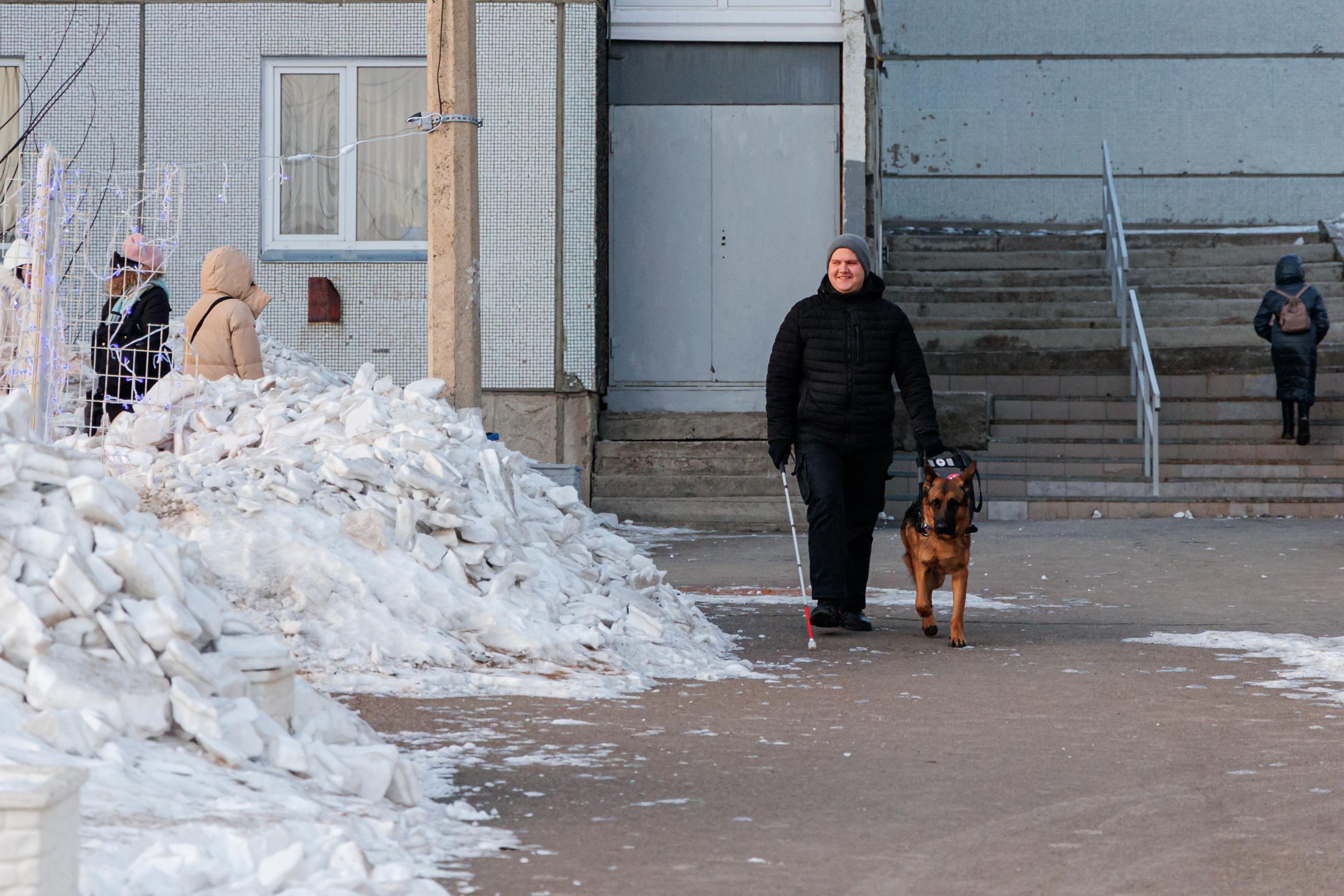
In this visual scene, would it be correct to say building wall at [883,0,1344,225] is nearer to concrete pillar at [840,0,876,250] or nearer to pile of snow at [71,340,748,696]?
concrete pillar at [840,0,876,250]

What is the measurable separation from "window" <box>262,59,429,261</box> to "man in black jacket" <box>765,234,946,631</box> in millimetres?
7183

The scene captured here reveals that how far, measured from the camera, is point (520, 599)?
22.4 feet

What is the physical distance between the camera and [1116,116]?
72.8 ft

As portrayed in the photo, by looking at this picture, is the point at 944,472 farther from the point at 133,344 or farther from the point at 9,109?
the point at 9,109

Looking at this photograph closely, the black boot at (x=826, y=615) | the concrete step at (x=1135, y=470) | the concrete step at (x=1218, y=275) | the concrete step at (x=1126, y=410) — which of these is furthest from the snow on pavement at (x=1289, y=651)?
the concrete step at (x=1218, y=275)

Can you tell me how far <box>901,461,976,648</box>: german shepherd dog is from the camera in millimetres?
7621

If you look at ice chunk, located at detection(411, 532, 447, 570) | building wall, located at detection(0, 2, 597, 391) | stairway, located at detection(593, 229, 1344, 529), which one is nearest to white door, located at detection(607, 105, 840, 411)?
stairway, located at detection(593, 229, 1344, 529)

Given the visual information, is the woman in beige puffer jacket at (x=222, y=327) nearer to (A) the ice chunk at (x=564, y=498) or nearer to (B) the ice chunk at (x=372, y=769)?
(A) the ice chunk at (x=564, y=498)

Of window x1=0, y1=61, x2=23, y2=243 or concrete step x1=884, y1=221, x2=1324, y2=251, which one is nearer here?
window x1=0, y1=61, x2=23, y2=243

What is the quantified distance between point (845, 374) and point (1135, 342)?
856cm

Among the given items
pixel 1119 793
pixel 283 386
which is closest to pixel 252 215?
pixel 283 386

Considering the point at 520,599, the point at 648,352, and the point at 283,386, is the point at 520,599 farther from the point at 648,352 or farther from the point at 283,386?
the point at 648,352

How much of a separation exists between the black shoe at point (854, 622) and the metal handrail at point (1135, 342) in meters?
6.83

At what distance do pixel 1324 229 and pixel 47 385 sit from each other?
1639 centimetres
